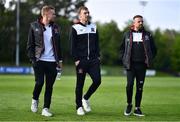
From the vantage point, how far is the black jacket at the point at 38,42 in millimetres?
10938

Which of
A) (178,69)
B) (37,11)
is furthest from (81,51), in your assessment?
(178,69)

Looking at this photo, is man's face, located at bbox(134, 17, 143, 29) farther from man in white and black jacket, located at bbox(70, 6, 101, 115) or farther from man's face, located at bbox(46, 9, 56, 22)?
man's face, located at bbox(46, 9, 56, 22)

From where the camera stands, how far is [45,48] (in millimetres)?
11047

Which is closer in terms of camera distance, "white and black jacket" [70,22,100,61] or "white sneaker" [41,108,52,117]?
"white sneaker" [41,108,52,117]

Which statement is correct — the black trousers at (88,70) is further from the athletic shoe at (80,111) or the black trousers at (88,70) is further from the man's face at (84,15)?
the man's face at (84,15)

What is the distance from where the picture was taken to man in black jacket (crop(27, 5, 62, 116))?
36.0 ft

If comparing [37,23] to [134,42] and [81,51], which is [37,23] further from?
[134,42]

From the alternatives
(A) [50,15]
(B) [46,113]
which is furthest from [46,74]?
(A) [50,15]

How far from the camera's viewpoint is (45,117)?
10.6 m

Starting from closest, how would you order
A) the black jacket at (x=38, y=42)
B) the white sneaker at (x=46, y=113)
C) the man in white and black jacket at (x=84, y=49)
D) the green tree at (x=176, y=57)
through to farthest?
1. the white sneaker at (x=46, y=113)
2. the black jacket at (x=38, y=42)
3. the man in white and black jacket at (x=84, y=49)
4. the green tree at (x=176, y=57)

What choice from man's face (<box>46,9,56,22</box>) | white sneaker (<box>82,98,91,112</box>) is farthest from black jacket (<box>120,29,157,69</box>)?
man's face (<box>46,9,56,22</box>)

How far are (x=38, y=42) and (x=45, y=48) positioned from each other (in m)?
0.21

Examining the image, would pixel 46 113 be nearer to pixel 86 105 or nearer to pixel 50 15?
pixel 86 105

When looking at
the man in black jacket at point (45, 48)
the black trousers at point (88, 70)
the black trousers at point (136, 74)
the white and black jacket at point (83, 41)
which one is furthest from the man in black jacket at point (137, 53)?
the man in black jacket at point (45, 48)
